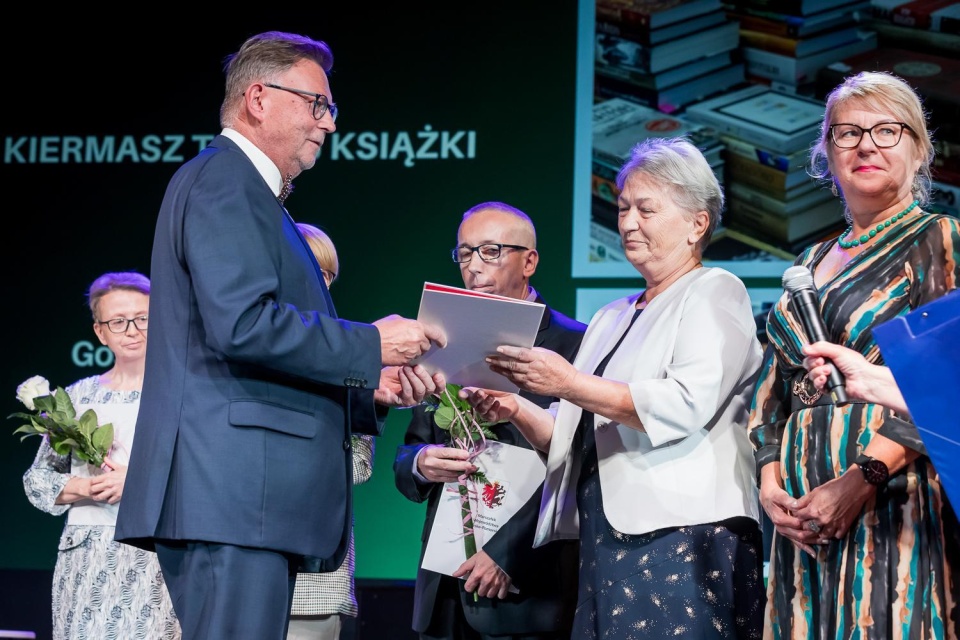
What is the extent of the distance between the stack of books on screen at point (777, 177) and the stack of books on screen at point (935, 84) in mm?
194

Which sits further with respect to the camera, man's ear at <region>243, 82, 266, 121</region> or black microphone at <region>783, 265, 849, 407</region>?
man's ear at <region>243, 82, 266, 121</region>

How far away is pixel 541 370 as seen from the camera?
2.49 meters

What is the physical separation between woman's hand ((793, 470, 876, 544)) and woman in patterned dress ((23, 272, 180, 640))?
2040 millimetres

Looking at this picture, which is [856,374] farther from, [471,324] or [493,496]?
[493,496]

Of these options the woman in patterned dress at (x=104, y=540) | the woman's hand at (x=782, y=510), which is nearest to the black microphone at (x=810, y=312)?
the woman's hand at (x=782, y=510)

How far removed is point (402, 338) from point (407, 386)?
30 centimetres

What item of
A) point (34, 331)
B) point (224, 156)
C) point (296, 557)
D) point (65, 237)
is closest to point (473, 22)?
point (65, 237)

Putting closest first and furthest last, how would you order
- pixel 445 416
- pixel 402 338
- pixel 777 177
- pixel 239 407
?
1. pixel 239 407
2. pixel 402 338
3. pixel 445 416
4. pixel 777 177

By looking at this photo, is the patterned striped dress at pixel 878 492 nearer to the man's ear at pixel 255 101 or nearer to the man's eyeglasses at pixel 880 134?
the man's eyeglasses at pixel 880 134

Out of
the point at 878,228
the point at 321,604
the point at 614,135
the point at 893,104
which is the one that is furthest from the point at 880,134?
the point at 614,135

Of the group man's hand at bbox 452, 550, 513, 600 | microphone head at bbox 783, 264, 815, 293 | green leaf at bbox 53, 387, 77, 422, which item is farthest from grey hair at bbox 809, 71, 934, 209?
green leaf at bbox 53, 387, 77, 422

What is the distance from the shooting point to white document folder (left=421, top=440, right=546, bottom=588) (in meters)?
2.98

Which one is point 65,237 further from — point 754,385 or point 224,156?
point 754,385

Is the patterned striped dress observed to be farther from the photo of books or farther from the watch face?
the photo of books
